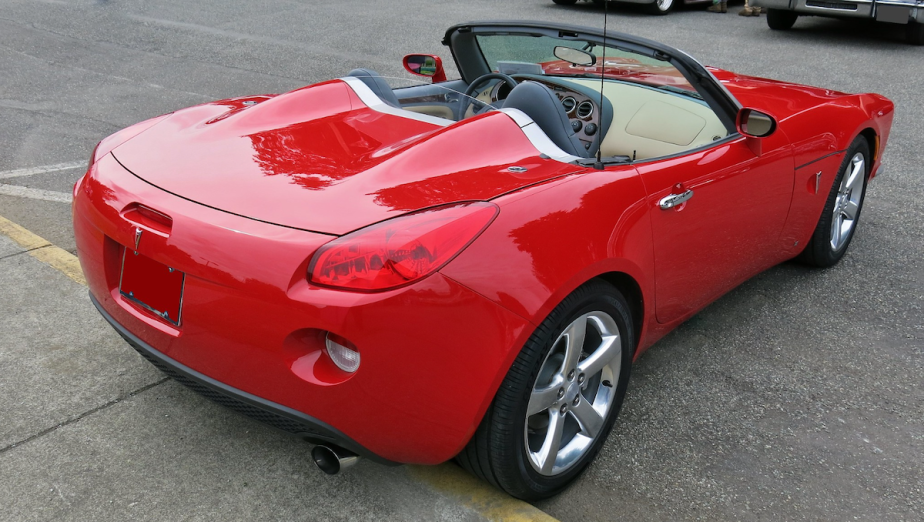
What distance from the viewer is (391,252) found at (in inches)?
79.1

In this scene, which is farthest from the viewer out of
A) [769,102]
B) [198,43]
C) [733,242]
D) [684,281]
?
[198,43]

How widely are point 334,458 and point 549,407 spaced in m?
0.67

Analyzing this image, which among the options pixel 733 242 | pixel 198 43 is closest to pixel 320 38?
pixel 198 43

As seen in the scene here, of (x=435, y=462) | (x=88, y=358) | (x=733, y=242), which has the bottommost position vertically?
(x=88, y=358)

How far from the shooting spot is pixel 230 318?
2.09 metres

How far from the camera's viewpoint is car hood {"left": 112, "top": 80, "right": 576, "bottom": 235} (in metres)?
2.22

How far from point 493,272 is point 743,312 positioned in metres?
2.18

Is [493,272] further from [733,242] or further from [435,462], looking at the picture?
[733,242]

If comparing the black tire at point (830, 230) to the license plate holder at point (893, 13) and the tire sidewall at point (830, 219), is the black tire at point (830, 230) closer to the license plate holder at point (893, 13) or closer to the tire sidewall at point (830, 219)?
the tire sidewall at point (830, 219)

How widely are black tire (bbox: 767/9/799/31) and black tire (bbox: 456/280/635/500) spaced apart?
10.5 meters

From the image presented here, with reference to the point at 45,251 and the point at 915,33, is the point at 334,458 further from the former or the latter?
the point at 915,33

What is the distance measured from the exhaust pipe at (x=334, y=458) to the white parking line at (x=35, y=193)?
3.52 m

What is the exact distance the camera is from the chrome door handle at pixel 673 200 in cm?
269

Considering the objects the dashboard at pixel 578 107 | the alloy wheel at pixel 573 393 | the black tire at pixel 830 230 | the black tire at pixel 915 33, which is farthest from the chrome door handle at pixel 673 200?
the black tire at pixel 915 33
